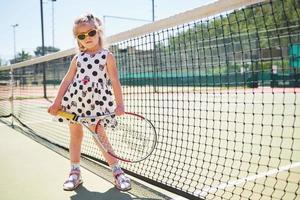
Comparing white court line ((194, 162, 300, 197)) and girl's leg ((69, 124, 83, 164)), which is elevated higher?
girl's leg ((69, 124, 83, 164))

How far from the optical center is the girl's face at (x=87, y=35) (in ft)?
10.1

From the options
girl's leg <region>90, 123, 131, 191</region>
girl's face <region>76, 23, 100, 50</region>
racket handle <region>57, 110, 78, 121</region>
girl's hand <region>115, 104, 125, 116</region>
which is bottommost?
girl's leg <region>90, 123, 131, 191</region>

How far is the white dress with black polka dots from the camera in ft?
10.2

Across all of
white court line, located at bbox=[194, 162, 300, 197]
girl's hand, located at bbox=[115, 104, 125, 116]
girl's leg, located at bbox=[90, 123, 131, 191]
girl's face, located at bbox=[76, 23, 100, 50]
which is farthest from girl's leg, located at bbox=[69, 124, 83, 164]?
white court line, located at bbox=[194, 162, 300, 197]

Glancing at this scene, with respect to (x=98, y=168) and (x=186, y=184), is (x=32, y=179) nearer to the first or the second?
(x=98, y=168)

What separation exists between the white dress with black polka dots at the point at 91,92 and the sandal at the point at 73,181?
43cm

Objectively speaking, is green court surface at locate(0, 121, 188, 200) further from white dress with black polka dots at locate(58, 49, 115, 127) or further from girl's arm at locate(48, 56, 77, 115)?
girl's arm at locate(48, 56, 77, 115)

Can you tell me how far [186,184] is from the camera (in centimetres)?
307

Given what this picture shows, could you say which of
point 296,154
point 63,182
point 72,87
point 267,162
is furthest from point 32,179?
point 296,154

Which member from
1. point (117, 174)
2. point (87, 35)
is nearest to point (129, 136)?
point (117, 174)

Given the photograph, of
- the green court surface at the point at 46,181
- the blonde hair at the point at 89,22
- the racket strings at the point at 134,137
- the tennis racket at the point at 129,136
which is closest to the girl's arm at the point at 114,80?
the tennis racket at the point at 129,136

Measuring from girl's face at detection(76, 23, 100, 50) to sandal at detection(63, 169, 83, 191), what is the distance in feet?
3.30

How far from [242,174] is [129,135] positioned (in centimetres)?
119

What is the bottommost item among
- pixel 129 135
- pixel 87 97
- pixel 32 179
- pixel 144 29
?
pixel 32 179
